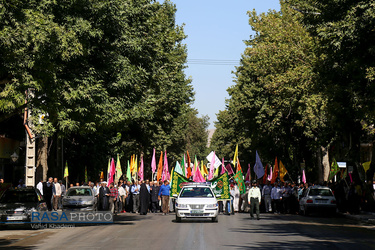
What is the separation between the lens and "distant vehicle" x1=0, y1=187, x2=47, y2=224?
23.9m

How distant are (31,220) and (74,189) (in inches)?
208

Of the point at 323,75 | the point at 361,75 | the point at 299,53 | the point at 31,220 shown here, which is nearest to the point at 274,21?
the point at 299,53

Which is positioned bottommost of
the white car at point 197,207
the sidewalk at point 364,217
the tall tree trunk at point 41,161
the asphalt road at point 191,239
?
the asphalt road at point 191,239

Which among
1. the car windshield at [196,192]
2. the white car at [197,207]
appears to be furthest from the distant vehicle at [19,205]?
the car windshield at [196,192]

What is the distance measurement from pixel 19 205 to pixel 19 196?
3.17ft

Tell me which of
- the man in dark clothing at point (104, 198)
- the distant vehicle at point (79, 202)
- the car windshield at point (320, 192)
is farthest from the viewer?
the car windshield at point (320, 192)

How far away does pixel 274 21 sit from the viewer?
45500mm

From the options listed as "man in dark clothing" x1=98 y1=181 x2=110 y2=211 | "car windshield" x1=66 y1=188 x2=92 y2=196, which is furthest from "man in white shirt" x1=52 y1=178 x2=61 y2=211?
"car windshield" x1=66 y1=188 x2=92 y2=196

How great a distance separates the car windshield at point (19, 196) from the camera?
981 inches

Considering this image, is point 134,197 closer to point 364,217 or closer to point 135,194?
point 135,194

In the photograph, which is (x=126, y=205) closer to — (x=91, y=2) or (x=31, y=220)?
(x=31, y=220)

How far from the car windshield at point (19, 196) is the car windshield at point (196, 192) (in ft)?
20.1

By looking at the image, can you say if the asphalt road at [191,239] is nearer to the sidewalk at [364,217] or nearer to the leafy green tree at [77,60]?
the leafy green tree at [77,60]

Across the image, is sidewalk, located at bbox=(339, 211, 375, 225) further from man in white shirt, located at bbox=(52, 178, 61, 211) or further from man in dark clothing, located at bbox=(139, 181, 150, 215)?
man in white shirt, located at bbox=(52, 178, 61, 211)
